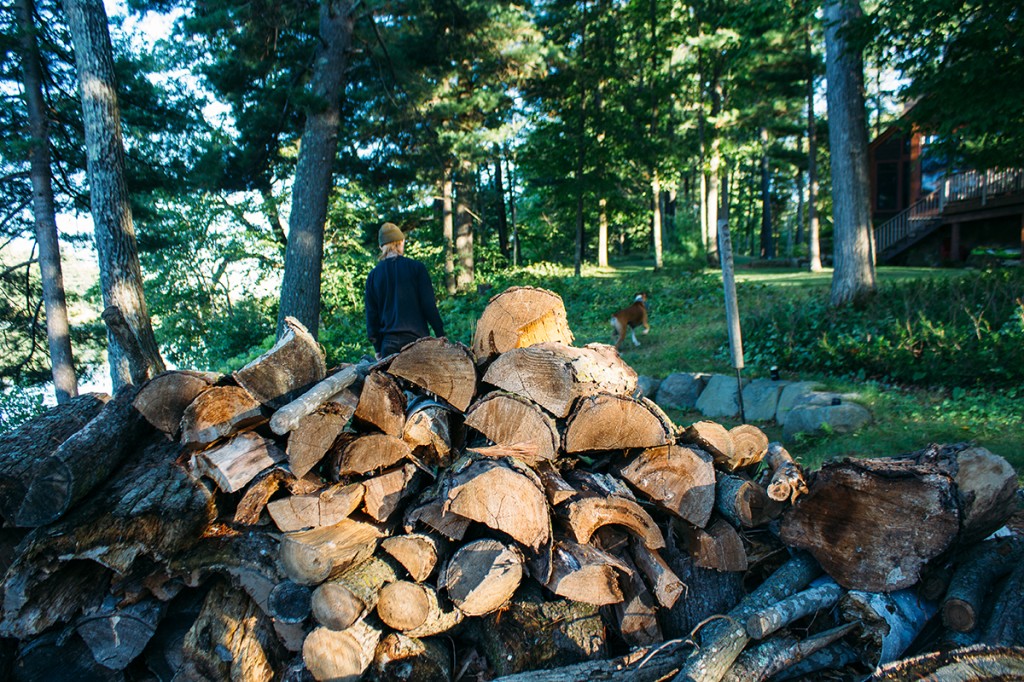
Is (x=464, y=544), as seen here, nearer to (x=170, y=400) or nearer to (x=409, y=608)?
(x=409, y=608)

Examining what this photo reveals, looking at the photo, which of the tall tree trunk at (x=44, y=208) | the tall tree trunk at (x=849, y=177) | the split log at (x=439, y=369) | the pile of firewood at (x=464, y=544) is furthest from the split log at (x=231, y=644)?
the tall tree trunk at (x=849, y=177)

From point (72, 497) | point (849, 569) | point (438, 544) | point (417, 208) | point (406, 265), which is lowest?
point (849, 569)

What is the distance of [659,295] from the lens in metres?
16.2

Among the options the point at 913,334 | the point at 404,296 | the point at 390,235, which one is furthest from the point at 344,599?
the point at 913,334

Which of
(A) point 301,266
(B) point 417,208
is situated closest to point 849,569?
(A) point 301,266

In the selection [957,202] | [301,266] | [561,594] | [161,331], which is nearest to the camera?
[561,594]

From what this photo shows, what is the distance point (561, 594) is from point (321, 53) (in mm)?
10193

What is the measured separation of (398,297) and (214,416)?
2177mm

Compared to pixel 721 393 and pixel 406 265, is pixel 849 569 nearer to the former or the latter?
pixel 406 265

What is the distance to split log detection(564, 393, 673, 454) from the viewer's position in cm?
269

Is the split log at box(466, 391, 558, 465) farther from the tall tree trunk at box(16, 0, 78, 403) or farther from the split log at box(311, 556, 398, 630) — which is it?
the tall tree trunk at box(16, 0, 78, 403)

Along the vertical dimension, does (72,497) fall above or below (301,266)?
below

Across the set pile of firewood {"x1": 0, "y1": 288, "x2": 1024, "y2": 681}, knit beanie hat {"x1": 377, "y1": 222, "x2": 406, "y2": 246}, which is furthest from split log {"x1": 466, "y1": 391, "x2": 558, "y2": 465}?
knit beanie hat {"x1": 377, "y1": 222, "x2": 406, "y2": 246}

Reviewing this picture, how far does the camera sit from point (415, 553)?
2.52 m
